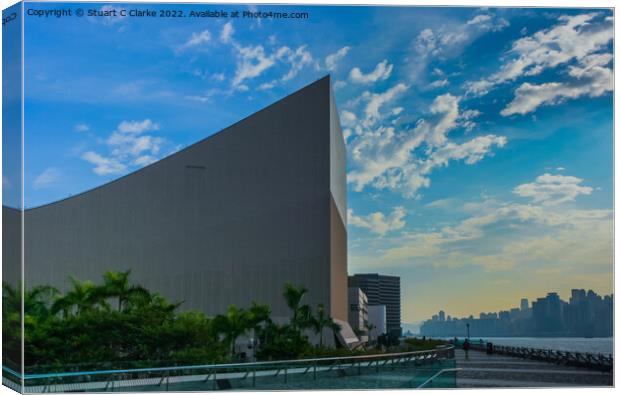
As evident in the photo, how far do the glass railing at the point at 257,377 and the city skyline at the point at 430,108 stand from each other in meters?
3.49

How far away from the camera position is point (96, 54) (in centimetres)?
1930

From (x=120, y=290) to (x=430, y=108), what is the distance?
12282 millimetres

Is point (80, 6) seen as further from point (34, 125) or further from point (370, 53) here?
point (370, 53)

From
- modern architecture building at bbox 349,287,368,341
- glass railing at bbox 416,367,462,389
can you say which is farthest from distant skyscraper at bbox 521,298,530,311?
modern architecture building at bbox 349,287,368,341

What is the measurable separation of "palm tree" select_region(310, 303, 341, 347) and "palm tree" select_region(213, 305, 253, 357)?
6.43 feet

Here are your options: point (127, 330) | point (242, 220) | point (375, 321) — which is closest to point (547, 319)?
point (127, 330)

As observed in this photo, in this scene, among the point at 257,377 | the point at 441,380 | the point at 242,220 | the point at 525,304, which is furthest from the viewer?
the point at 242,220

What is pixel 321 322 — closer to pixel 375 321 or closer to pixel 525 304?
pixel 525 304

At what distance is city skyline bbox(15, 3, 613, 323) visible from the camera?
17.3 metres

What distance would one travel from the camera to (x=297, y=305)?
86.5 ft

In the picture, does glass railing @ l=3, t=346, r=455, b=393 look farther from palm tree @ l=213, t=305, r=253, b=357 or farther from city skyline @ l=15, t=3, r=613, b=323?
palm tree @ l=213, t=305, r=253, b=357

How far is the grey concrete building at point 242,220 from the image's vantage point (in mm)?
27375

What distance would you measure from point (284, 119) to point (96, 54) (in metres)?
9.13

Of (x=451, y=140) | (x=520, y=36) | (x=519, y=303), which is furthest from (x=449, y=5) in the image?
(x=519, y=303)
